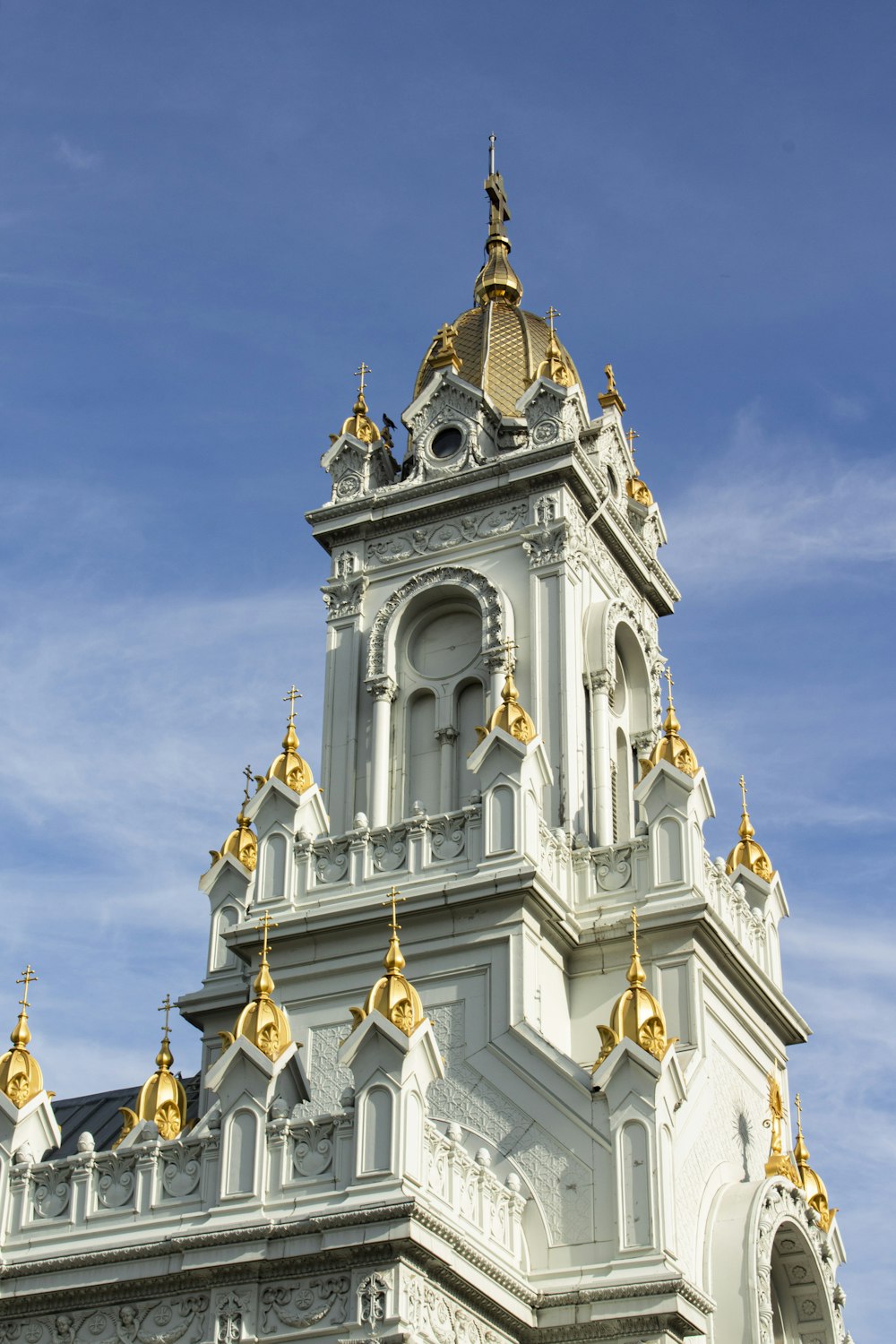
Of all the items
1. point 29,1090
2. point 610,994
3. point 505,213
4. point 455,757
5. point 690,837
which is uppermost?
point 505,213

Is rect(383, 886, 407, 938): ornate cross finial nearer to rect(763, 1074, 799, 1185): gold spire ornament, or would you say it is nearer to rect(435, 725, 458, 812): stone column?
rect(435, 725, 458, 812): stone column

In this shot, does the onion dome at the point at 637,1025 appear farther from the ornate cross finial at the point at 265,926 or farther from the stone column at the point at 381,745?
the stone column at the point at 381,745

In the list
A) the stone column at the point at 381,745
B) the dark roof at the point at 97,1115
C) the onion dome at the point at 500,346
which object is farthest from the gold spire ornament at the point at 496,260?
the dark roof at the point at 97,1115

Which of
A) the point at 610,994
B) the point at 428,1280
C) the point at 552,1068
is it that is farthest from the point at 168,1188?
the point at 610,994

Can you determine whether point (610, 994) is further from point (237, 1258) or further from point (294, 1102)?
point (237, 1258)

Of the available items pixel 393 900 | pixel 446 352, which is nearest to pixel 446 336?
pixel 446 352

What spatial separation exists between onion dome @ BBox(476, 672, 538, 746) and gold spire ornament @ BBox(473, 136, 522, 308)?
12.4m

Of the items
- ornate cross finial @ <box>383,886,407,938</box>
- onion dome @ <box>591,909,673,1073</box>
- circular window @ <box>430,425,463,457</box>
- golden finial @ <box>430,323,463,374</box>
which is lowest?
onion dome @ <box>591,909,673,1073</box>

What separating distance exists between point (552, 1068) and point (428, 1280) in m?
4.42

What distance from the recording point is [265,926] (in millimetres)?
27953

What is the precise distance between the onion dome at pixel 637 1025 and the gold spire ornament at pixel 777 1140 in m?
4.25

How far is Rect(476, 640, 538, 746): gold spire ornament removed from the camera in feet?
97.0

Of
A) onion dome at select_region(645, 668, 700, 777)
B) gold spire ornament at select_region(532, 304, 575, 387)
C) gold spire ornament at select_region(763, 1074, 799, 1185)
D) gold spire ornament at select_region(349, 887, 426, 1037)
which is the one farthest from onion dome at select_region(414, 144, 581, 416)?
gold spire ornament at select_region(349, 887, 426, 1037)

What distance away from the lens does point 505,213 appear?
4266 centimetres
